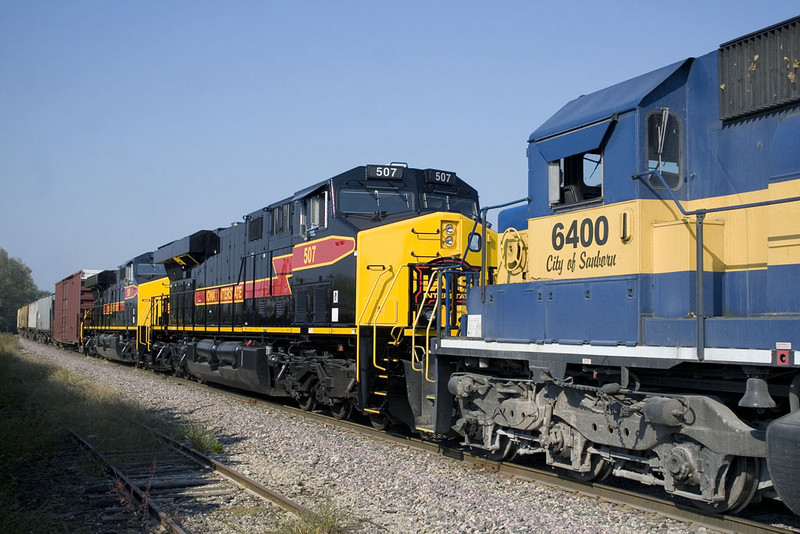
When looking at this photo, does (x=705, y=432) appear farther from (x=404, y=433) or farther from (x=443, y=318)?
(x=404, y=433)

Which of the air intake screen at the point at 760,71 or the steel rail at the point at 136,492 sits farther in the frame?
the steel rail at the point at 136,492

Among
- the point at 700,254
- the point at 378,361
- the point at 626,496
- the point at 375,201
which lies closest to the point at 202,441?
the point at 378,361

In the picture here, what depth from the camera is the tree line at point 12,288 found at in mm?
98688

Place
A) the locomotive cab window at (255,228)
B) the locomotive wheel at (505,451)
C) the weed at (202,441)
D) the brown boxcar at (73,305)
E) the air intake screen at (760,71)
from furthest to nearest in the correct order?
the brown boxcar at (73,305) < the locomotive cab window at (255,228) < the weed at (202,441) < the locomotive wheel at (505,451) < the air intake screen at (760,71)

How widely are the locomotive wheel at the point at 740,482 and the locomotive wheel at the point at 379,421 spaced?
563 cm

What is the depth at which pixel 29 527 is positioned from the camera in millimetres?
5504

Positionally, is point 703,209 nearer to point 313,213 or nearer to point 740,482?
point 740,482

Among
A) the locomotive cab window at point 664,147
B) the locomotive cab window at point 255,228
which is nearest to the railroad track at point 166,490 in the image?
the locomotive cab window at point 664,147

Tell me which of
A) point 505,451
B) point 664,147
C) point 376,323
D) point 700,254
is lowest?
point 505,451

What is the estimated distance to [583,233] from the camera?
627 centimetres

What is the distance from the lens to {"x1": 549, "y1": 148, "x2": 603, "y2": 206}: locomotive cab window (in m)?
6.22

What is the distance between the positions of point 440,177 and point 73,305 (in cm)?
3146

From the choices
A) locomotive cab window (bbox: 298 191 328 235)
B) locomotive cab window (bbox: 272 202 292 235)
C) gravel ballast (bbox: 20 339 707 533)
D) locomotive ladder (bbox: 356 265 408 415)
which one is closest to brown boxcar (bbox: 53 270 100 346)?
locomotive cab window (bbox: 272 202 292 235)

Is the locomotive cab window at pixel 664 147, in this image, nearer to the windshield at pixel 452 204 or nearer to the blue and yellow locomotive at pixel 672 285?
the blue and yellow locomotive at pixel 672 285
